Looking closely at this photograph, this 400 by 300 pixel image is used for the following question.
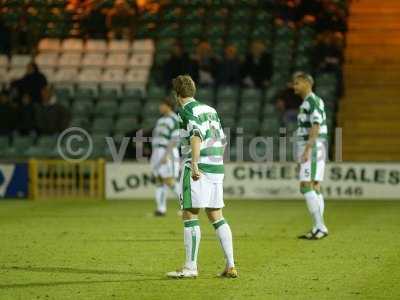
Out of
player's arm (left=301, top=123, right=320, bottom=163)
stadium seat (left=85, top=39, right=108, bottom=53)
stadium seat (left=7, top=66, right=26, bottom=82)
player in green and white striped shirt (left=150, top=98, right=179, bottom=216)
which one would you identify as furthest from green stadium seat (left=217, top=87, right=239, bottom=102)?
player's arm (left=301, top=123, right=320, bottom=163)

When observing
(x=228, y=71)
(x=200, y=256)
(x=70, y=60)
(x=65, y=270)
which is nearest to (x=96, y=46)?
(x=70, y=60)

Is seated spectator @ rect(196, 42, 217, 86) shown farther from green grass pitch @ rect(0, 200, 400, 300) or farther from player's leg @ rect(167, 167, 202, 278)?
player's leg @ rect(167, 167, 202, 278)

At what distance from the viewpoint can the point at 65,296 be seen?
357 inches

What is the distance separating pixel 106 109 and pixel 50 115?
175 cm

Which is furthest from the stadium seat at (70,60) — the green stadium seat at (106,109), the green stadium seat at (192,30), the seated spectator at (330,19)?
the seated spectator at (330,19)

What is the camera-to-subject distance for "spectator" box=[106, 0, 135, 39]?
2667 centimetres

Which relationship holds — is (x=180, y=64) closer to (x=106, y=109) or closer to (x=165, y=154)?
(x=106, y=109)

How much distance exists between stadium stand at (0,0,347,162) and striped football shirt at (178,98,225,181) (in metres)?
13.5

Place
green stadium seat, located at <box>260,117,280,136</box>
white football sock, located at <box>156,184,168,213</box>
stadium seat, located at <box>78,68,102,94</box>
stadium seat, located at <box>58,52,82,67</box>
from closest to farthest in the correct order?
white football sock, located at <box>156,184,168,213</box>
green stadium seat, located at <box>260,117,280,136</box>
stadium seat, located at <box>78,68,102,94</box>
stadium seat, located at <box>58,52,82,67</box>

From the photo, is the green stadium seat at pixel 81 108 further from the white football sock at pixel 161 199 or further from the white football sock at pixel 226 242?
the white football sock at pixel 226 242

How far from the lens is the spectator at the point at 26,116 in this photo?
24.3 m

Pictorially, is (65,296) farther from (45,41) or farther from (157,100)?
(45,41)

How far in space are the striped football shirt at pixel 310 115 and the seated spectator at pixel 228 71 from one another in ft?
33.9

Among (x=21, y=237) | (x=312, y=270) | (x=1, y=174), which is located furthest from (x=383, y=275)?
(x=1, y=174)
